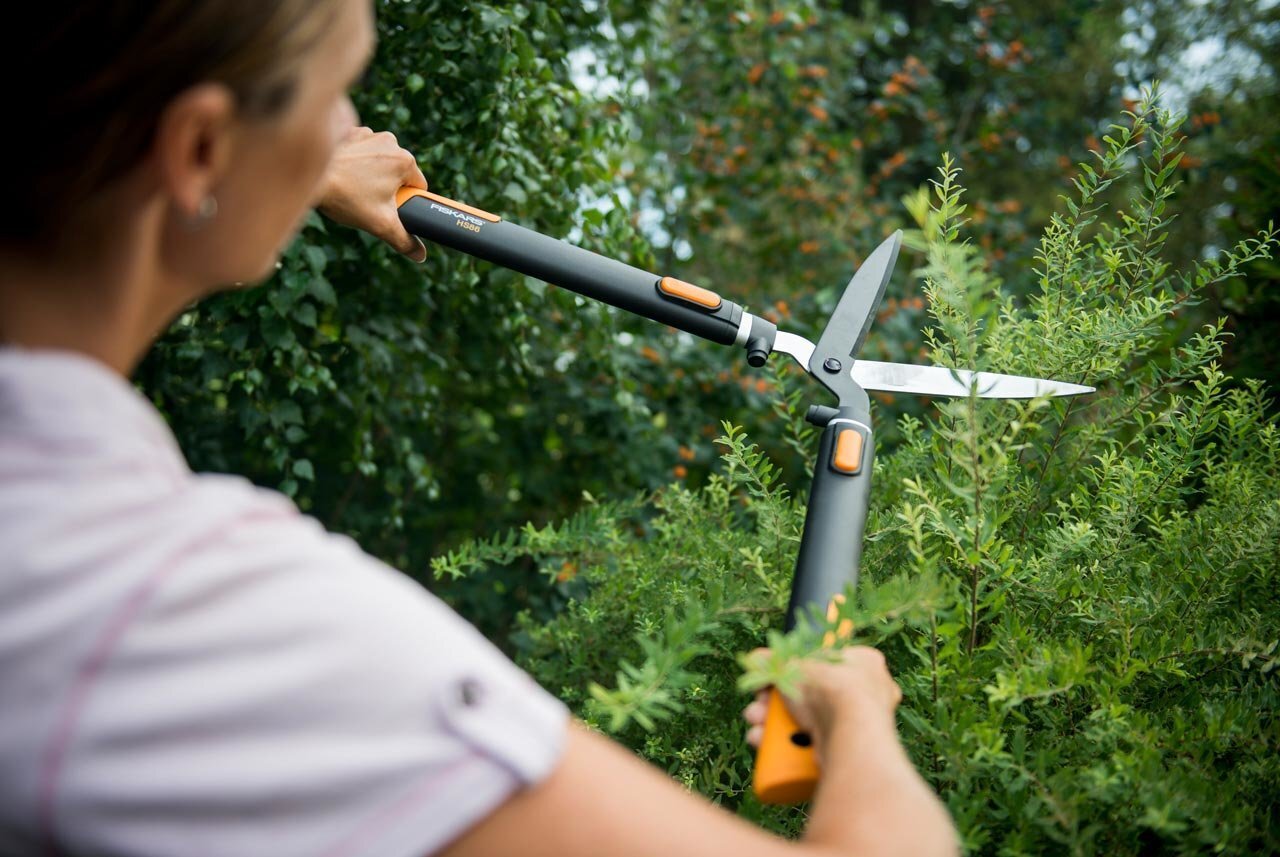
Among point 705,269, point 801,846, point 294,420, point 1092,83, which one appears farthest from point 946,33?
point 801,846

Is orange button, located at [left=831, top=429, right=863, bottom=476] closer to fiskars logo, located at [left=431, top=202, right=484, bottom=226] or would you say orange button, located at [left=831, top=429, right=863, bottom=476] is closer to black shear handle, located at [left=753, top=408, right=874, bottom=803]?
black shear handle, located at [left=753, top=408, right=874, bottom=803]

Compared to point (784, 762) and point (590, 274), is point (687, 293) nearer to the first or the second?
point (590, 274)

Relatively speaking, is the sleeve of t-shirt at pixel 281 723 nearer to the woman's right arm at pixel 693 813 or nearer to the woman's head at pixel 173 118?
the woman's right arm at pixel 693 813

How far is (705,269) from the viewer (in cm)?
392

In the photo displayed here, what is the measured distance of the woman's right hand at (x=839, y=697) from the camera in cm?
78

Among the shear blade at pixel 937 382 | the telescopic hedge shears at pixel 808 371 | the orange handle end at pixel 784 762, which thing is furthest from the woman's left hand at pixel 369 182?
the orange handle end at pixel 784 762

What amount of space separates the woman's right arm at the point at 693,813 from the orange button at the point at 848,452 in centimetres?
34

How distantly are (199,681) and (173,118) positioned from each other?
340mm

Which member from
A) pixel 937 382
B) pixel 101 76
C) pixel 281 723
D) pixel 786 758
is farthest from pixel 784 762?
pixel 101 76

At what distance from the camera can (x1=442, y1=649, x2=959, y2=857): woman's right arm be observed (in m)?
0.60

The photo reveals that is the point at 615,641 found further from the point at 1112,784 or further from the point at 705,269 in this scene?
the point at 705,269

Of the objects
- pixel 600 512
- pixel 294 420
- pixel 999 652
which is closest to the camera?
pixel 999 652

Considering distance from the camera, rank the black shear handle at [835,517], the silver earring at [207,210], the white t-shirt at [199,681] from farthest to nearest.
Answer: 1. the black shear handle at [835,517]
2. the silver earring at [207,210]
3. the white t-shirt at [199,681]

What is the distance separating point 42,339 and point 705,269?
338 cm
